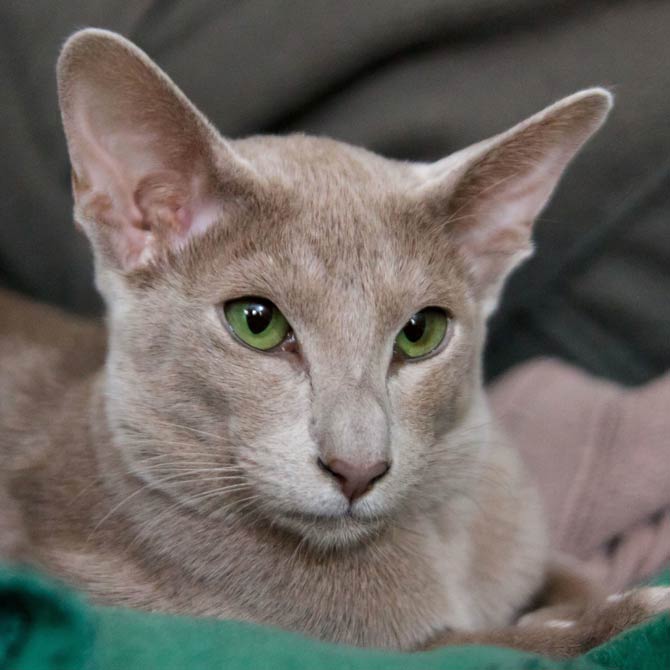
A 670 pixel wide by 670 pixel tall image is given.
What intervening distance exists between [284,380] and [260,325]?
0.28ft

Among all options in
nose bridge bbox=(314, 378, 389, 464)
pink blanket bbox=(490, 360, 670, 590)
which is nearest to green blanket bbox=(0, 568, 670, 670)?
nose bridge bbox=(314, 378, 389, 464)

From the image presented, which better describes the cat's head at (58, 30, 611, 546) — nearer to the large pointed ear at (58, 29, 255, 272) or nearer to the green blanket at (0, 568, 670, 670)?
the large pointed ear at (58, 29, 255, 272)

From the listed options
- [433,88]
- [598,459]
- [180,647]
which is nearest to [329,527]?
[180,647]

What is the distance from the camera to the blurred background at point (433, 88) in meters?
1.66

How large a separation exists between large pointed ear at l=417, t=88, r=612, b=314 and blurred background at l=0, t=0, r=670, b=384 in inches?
17.4

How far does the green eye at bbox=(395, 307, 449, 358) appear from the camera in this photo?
46.0 inches

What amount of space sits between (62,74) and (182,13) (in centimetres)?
72

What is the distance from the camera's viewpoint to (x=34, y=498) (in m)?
1.31

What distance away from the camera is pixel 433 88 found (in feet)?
5.62

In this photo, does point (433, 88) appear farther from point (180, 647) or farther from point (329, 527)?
point (180, 647)

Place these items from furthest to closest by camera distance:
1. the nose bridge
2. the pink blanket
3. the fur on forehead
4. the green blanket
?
the pink blanket < the fur on forehead < the nose bridge < the green blanket

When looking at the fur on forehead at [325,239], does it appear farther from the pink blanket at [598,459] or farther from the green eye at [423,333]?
the pink blanket at [598,459]

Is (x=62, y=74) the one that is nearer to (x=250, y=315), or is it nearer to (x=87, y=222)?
(x=87, y=222)

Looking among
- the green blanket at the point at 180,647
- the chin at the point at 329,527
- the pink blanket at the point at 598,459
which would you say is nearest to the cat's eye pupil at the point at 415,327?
the chin at the point at 329,527
